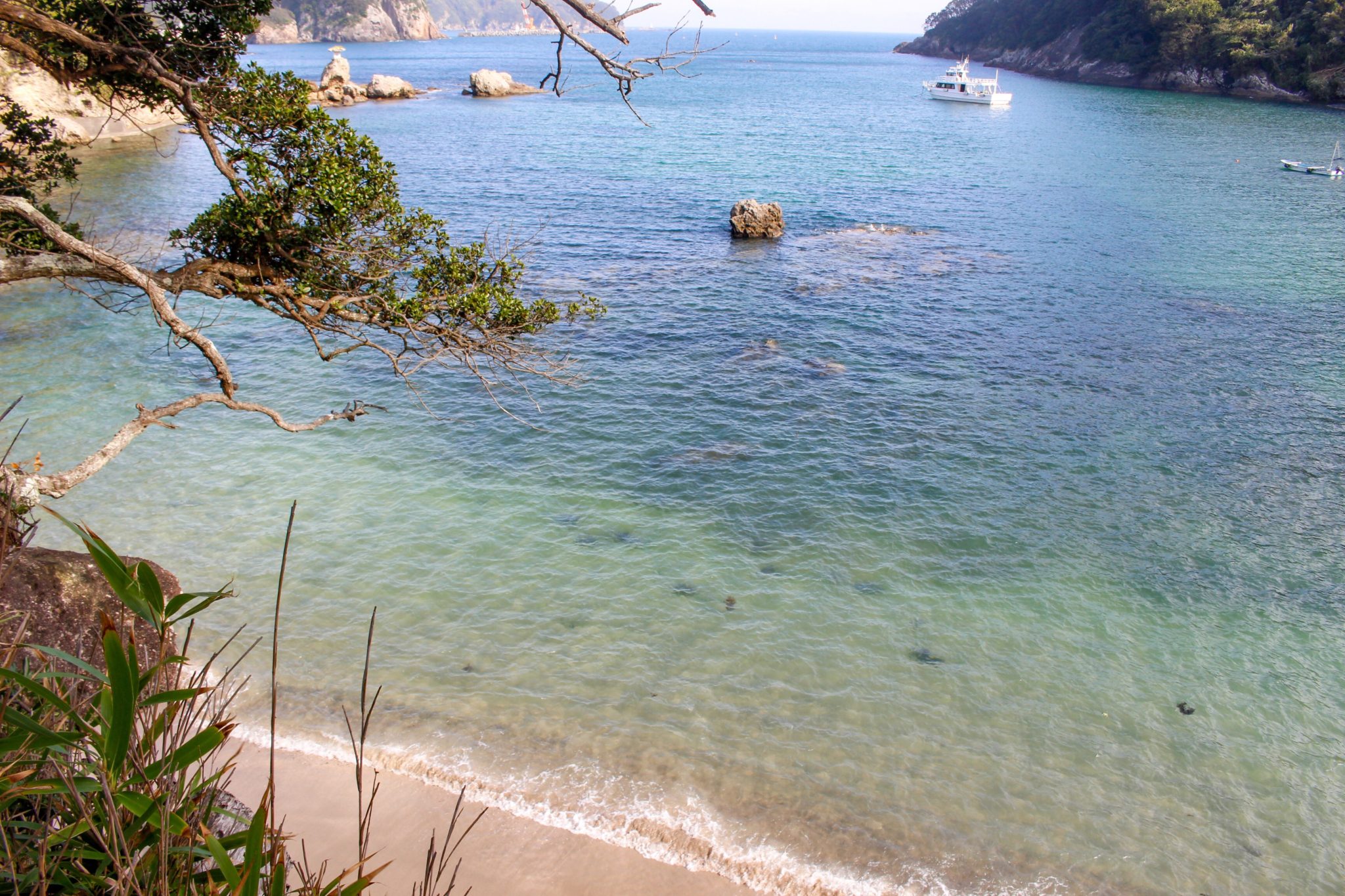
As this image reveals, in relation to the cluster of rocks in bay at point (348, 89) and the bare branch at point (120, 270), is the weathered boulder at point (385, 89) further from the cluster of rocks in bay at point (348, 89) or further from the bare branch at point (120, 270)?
the bare branch at point (120, 270)

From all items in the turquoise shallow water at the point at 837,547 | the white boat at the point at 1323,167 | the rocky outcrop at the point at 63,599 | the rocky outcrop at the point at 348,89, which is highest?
the rocky outcrop at the point at 348,89

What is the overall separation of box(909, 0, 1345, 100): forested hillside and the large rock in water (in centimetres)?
6381

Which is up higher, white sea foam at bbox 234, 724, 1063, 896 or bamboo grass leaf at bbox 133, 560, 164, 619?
bamboo grass leaf at bbox 133, 560, 164, 619

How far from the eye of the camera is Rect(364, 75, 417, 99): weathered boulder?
79000 millimetres

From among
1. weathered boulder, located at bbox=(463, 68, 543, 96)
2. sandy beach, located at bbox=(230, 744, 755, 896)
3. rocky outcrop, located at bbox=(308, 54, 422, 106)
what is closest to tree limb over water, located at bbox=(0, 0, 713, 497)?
sandy beach, located at bbox=(230, 744, 755, 896)

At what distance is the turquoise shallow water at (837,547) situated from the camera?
9.77 m

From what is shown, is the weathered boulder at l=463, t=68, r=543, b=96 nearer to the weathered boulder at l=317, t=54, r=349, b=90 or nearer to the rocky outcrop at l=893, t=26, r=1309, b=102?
the weathered boulder at l=317, t=54, r=349, b=90

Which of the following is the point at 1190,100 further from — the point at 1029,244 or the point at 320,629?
the point at 320,629

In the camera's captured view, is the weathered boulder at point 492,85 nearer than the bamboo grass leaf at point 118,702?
No

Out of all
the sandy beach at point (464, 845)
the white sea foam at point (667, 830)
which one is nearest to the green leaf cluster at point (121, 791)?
the sandy beach at point (464, 845)

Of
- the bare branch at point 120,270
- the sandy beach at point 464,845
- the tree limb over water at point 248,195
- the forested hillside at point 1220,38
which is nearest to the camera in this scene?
the bare branch at point 120,270

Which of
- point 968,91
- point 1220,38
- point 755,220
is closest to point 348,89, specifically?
point 755,220

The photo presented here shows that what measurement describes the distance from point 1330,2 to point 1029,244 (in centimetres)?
6170

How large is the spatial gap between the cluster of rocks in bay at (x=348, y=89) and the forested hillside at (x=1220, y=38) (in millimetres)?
77657
